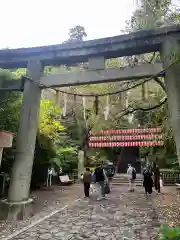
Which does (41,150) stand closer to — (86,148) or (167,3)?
(167,3)

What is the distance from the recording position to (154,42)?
892cm

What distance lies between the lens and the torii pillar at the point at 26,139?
884cm

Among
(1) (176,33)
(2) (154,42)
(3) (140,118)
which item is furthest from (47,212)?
(3) (140,118)

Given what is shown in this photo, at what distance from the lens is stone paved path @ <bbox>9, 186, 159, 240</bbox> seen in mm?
6586

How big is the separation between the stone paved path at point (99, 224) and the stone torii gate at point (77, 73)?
1885mm

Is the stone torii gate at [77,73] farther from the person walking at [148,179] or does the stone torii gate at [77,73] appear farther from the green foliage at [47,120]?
the person walking at [148,179]

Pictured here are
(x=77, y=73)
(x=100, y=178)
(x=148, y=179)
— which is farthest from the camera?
(x=148, y=179)

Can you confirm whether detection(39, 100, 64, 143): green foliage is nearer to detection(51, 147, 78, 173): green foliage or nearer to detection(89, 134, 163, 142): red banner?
detection(51, 147, 78, 173): green foliage

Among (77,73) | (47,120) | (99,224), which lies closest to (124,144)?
(47,120)

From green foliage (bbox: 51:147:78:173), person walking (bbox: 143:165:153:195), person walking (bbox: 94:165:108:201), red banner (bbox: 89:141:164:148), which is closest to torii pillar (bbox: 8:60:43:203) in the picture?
person walking (bbox: 94:165:108:201)

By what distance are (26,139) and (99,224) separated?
4089mm

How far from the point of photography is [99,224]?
783 centimetres

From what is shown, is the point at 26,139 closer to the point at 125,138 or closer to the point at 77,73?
the point at 77,73

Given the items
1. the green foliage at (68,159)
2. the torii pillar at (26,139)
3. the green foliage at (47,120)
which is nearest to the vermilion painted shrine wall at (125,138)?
the green foliage at (68,159)
